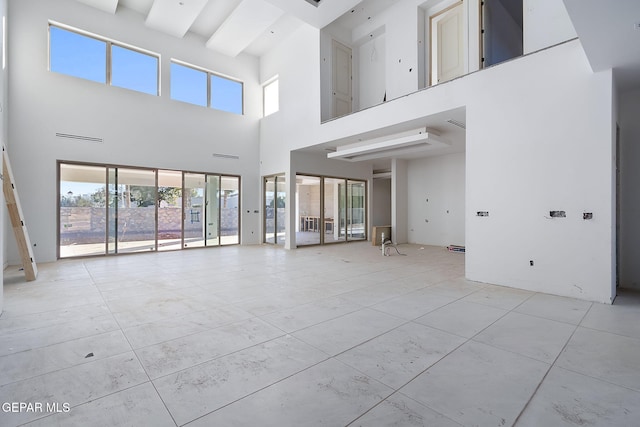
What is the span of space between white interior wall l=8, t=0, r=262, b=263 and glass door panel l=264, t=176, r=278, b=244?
22.7 inches

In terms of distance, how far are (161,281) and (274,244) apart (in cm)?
552

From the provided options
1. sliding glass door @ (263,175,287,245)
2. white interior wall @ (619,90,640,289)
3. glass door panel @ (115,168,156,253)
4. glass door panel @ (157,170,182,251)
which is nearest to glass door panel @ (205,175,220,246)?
glass door panel @ (157,170,182,251)

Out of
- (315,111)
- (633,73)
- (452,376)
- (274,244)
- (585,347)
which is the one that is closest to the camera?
(452,376)

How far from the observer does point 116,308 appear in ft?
12.8

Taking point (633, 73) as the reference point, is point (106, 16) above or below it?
above

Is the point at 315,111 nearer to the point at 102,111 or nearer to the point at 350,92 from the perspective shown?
the point at 350,92

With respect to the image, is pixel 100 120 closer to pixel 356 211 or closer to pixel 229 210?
pixel 229 210

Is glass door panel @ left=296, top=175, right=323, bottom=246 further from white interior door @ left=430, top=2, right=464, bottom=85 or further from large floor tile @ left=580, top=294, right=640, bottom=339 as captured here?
large floor tile @ left=580, top=294, right=640, bottom=339

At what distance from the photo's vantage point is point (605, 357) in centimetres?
257

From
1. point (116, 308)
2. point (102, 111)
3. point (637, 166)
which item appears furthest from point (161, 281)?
point (637, 166)

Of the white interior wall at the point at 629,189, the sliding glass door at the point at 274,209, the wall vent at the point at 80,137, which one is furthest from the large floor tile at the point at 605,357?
the wall vent at the point at 80,137

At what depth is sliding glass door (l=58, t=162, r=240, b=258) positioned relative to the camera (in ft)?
25.3

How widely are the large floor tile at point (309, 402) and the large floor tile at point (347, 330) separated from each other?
0.43 m

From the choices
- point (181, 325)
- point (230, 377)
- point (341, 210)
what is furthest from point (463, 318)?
point (341, 210)
